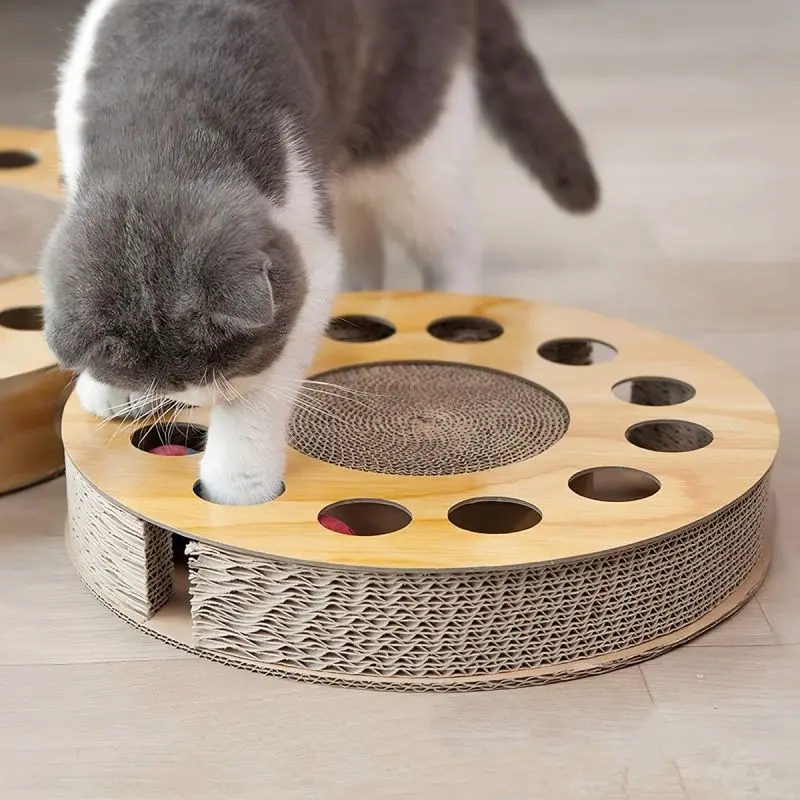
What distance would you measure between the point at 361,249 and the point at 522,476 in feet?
2.44

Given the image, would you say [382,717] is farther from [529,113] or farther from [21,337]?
[529,113]

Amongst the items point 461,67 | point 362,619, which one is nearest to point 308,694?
point 362,619

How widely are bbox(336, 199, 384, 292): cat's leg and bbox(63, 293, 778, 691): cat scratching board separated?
38 centimetres

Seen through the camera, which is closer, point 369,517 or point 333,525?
point 333,525

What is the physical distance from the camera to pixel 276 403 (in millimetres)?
1325

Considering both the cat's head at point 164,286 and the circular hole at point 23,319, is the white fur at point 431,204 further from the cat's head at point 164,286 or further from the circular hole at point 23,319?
the cat's head at point 164,286

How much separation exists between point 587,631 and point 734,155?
1987 millimetres

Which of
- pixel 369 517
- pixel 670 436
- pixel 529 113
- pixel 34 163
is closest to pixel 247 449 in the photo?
pixel 369 517

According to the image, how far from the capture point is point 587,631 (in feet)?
4.32

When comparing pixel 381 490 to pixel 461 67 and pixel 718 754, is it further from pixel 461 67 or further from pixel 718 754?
pixel 461 67

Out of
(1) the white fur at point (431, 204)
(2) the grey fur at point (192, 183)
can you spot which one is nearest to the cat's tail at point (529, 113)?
(1) the white fur at point (431, 204)

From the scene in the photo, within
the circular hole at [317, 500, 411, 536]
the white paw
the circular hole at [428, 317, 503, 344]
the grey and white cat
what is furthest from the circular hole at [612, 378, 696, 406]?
the white paw

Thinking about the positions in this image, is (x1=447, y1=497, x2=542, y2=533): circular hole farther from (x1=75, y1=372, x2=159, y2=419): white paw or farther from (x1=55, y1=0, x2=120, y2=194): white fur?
(x1=55, y1=0, x2=120, y2=194): white fur

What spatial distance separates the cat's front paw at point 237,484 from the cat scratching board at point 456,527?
0.02 metres
